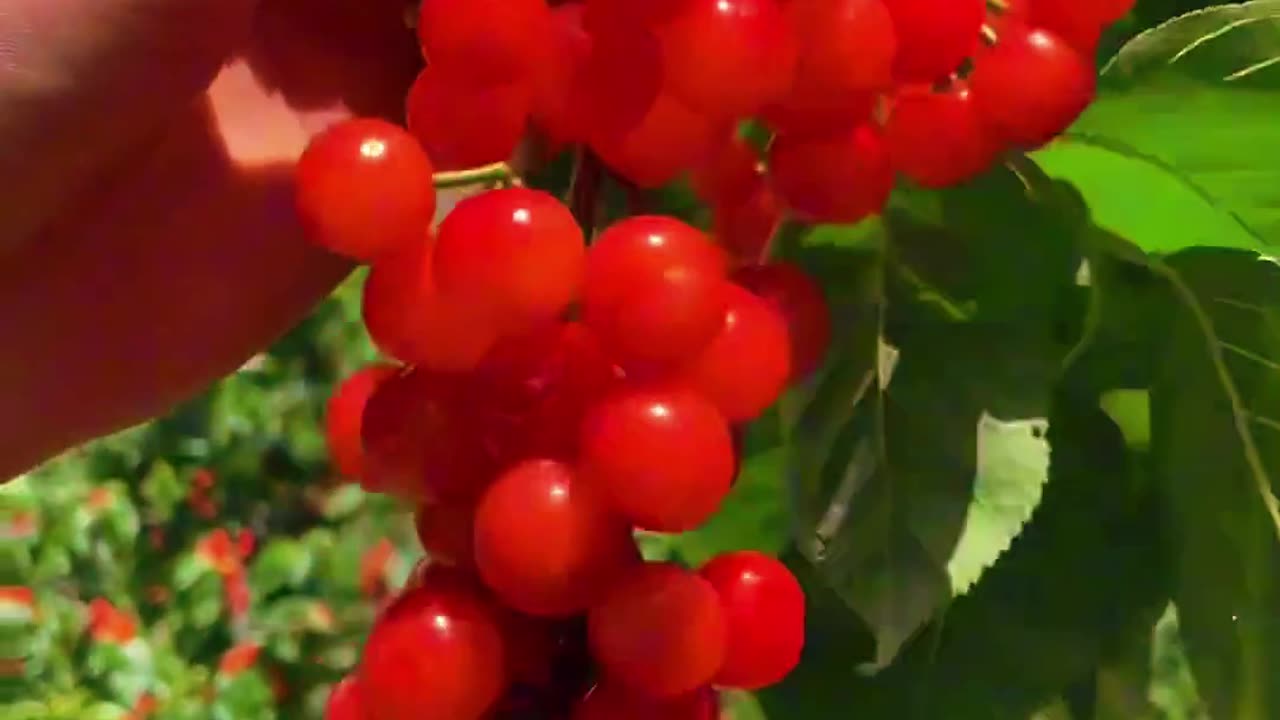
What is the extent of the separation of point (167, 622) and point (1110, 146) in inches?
34.9

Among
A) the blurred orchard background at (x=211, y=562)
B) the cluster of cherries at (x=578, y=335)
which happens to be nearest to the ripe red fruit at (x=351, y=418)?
the cluster of cherries at (x=578, y=335)

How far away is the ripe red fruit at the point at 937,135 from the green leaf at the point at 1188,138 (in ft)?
0.25

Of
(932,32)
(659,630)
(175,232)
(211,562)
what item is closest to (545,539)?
(659,630)

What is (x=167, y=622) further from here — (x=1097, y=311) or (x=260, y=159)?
(x=1097, y=311)

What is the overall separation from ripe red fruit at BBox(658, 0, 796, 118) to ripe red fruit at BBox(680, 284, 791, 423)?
0.04 metres

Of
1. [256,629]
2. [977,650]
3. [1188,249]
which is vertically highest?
[1188,249]

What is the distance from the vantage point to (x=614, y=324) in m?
0.25

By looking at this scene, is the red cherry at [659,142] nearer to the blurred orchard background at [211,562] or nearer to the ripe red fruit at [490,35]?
the ripe red fruit at [490,35]

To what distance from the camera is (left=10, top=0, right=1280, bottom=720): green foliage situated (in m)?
0.36

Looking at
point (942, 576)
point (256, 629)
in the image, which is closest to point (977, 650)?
point (942, 576)

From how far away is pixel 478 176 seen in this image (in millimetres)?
273

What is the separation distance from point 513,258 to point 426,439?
1.9 inches

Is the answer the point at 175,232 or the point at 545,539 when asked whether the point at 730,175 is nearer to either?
the point at 545,539

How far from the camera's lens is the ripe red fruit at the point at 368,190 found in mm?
250
